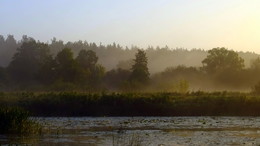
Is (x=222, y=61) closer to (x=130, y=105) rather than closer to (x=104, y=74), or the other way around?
(x=104, y=74)

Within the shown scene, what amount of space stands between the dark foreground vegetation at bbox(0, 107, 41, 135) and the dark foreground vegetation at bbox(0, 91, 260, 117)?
32.5 metres

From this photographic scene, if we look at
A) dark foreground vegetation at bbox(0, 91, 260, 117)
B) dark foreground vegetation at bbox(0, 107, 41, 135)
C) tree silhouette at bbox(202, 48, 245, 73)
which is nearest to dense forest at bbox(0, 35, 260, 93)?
tree silhouette at bbox(202, 48, 245, 73)

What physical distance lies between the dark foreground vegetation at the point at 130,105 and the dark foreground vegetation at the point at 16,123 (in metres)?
32.5

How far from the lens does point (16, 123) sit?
37.2 meters

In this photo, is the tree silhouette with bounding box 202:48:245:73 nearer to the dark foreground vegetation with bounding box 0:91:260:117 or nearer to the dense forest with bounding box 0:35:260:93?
→ the dense forest with bounding box 0:35:260:93

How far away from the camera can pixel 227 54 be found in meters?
142

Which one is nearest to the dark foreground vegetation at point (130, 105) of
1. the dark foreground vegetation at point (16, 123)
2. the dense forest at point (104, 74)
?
the dense forest at point (104, 74)

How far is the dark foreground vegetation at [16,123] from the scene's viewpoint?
37031 mm

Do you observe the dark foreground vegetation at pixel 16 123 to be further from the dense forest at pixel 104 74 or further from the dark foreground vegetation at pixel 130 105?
the dense forest at pixel 104 74

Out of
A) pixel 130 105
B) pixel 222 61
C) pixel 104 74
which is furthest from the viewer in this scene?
pixel 222 61

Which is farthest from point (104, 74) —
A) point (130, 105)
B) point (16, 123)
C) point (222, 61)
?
point (16, 123)

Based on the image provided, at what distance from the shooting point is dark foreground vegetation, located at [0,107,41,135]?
1458 inches

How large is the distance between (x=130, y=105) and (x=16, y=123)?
118ft

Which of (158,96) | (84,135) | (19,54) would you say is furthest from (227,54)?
(84,135)
